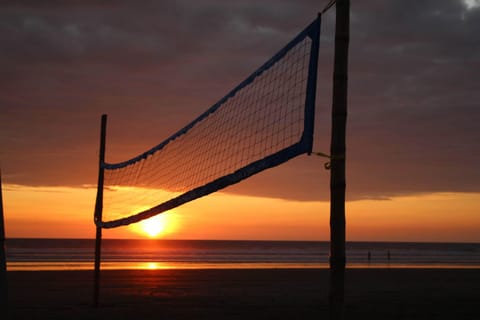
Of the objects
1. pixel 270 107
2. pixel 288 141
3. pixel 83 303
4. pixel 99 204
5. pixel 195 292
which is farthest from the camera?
pixel 195 292

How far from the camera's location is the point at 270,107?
27.7 ft

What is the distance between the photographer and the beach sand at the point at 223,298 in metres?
12.4

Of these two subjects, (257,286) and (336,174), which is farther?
(257,286)

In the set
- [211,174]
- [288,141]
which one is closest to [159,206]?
[211,174]

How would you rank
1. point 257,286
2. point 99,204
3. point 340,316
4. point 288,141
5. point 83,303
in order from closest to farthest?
1. point 340,316
2. point 288,141
3. point 99,204
4. point 83,303
5. point 257,286

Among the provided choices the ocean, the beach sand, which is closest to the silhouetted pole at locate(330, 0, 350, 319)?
the beach sand

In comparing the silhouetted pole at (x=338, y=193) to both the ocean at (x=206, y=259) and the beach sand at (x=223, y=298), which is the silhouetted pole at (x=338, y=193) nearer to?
the beach sand at (x=223, y=298)

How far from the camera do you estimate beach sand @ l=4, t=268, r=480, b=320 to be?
12383 millimetres

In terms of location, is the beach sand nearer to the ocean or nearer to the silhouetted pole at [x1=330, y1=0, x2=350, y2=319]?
the silhouetted pole at [x1=330, y1=0, x2=350, y2=319]

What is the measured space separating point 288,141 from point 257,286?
13.0 meters

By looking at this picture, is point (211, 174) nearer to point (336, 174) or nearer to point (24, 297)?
point (336, 174)

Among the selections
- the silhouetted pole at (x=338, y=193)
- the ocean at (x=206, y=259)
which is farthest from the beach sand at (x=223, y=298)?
the ocean at (x=206, y=259)

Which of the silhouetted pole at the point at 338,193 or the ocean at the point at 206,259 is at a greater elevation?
the silhouetted pole at the point at 338,193

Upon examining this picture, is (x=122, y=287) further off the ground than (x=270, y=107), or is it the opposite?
(x=270, y=107)
